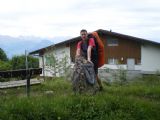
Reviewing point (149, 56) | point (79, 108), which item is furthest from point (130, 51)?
point (79, 108)

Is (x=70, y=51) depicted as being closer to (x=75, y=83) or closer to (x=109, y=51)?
(x=109, y=51)

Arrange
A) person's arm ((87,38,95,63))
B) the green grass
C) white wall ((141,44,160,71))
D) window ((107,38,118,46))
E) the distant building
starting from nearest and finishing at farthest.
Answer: the green grass, person's arm ((87,38,95,63)), the distant building, white wall ((141,44,160,71)), window ((107,38,118,46))

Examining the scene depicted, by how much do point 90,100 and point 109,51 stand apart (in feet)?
150

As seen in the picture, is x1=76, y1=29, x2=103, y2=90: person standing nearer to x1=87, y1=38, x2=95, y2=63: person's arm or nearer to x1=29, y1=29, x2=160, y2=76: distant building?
x1=87, y1=38, x2=95, y2=63: person's arm

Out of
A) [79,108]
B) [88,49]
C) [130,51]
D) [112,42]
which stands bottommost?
[79,108]

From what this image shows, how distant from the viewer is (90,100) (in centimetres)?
1038

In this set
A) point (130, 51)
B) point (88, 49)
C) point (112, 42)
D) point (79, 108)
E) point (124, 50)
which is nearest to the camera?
point (79, 108)

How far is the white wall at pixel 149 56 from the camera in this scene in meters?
54.2

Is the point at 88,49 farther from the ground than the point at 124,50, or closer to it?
closer to it

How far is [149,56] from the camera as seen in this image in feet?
178

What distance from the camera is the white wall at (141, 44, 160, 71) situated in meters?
54.2

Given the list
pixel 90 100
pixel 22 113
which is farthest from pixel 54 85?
pixel 22 113

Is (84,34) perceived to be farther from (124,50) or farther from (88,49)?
(124,50)

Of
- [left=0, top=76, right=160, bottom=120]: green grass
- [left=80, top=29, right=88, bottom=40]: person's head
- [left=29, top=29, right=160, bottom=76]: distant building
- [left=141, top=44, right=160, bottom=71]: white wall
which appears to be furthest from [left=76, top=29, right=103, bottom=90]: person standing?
[left=141, top=44, right=160, bottom=71]: white wall
